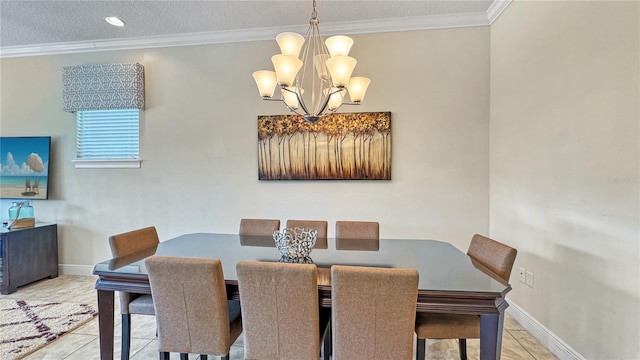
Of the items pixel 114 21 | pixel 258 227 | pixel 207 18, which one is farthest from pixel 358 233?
pixel 114 21

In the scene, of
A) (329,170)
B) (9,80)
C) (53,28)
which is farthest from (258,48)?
(9,80)

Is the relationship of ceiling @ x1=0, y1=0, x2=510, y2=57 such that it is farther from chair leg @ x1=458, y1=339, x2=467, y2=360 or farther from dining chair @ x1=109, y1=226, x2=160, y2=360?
chair leg @ x1=458, y1=339, x2=467, y2=360

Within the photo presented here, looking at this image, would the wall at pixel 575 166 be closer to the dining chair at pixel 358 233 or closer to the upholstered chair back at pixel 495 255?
the upholstered chair back at pixel 495 255

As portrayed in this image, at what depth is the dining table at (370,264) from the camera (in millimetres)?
1396

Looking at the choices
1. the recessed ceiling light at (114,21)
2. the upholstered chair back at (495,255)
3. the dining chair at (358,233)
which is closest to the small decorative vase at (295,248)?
the dining chair at (358,233)

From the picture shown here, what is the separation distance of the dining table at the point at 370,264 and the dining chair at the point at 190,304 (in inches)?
4.1

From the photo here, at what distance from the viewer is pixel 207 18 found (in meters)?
3.13

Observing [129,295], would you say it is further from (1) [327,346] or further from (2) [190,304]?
(1) [327,346]

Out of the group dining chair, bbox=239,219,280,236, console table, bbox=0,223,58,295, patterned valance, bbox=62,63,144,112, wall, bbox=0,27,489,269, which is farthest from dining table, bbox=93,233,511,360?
console table, bbox=0,223,58,295

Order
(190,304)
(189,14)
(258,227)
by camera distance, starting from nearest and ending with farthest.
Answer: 1. (190,304)
2. (258,227)
3. (189,14)

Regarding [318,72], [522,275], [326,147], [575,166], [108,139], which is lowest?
[522,275]

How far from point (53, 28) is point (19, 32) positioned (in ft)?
1.56

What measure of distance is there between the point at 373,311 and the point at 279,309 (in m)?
0.43

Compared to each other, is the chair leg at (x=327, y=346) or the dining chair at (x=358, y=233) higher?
the dining chair at (x=358, y=233)
